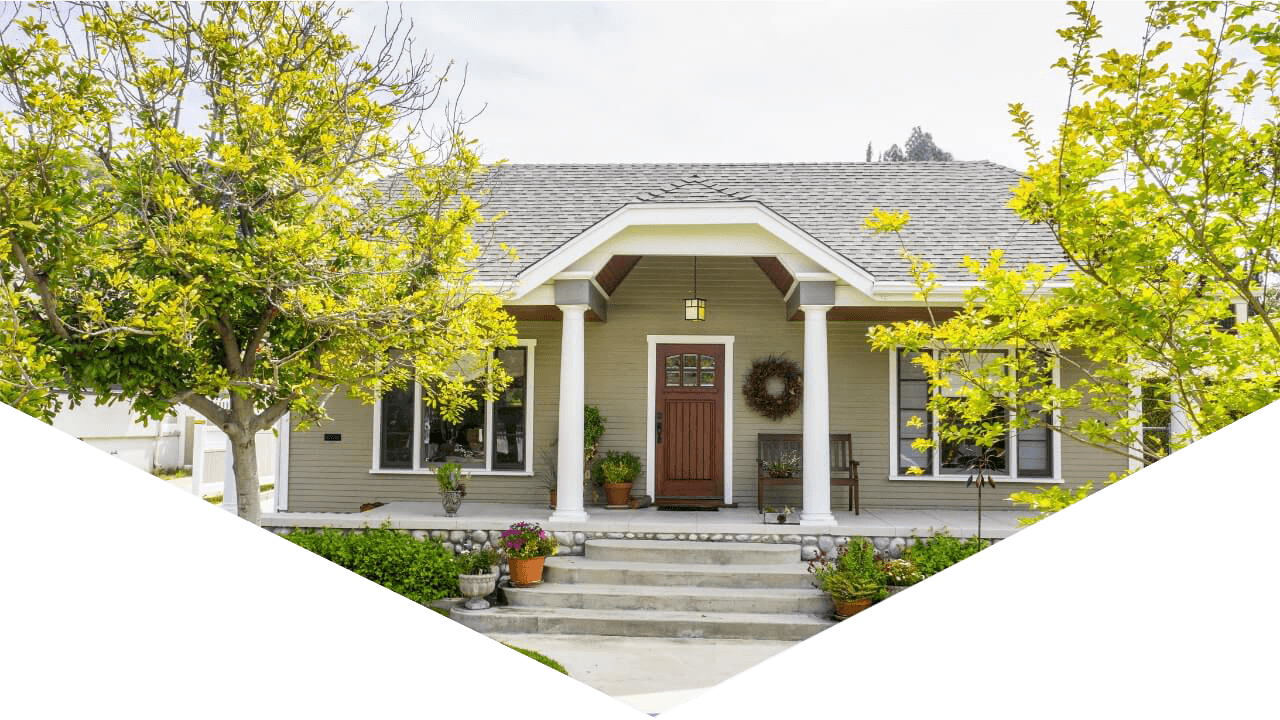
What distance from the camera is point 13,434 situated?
347 centimetres

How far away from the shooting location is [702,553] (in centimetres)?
694

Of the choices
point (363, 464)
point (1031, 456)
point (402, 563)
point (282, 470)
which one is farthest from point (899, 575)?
point (282, 470)

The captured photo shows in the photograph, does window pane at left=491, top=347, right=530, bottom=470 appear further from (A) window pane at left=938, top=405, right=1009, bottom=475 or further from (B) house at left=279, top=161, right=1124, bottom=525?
(A) window pane at left=938, top=405, right=1009, bottom=475

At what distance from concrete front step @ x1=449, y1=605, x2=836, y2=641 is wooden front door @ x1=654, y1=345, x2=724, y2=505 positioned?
2.57 meters

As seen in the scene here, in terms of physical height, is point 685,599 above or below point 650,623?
above

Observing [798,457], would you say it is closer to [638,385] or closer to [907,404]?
[907,404]

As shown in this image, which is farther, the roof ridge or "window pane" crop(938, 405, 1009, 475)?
"window pane" crop(938, 405, 1009, 475)

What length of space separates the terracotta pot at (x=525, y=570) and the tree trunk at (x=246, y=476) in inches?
89.7

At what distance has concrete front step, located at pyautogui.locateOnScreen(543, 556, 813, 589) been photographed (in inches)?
261

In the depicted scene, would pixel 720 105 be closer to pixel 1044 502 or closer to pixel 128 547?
pixel 1044 502

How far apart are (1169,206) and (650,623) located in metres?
4.22

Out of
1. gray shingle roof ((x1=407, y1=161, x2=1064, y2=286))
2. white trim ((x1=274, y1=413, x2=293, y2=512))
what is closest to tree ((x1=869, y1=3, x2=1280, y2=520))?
gray shingle roof ((x1=407, y1=161, x2=1064, y2=286))

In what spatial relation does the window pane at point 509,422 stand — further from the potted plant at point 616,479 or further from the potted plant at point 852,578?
the potted plant at point 852,578

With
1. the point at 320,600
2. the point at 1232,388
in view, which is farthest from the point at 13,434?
→ the point at 1232,388
